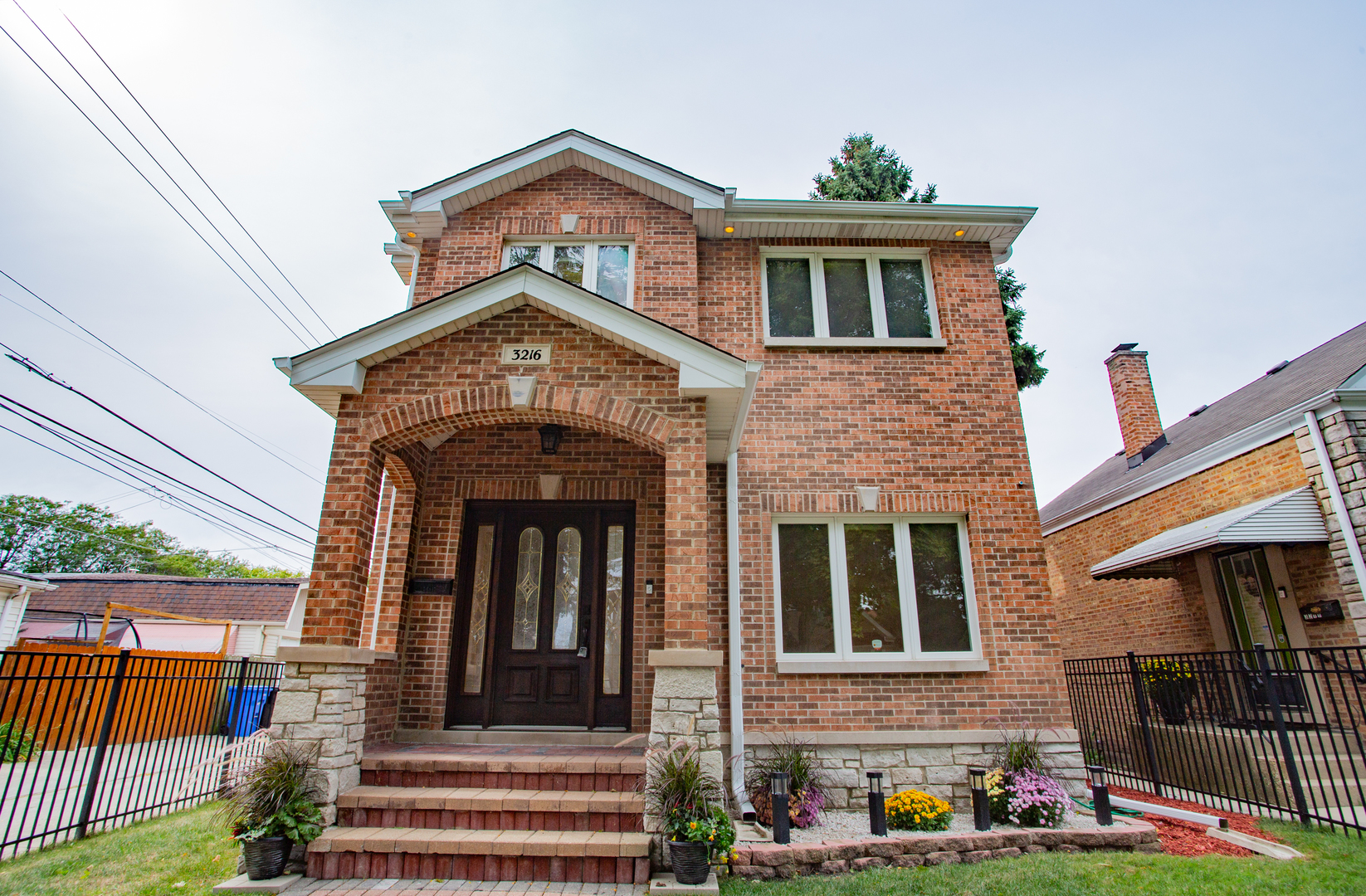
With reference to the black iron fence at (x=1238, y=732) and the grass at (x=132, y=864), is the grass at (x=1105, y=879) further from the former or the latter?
the grass at (x=132, y=864)

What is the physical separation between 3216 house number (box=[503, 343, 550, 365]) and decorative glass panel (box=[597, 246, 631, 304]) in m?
2.46

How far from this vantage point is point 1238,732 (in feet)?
24.1

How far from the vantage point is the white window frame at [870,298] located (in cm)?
770

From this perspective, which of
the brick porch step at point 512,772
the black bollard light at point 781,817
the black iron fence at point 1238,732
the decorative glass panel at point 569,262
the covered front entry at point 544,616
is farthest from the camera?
the decorative glass panel at point 569,262

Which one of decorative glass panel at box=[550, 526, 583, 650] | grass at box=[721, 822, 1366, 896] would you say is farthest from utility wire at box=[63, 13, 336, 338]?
grass at box=[721, 822, 1366, 896]

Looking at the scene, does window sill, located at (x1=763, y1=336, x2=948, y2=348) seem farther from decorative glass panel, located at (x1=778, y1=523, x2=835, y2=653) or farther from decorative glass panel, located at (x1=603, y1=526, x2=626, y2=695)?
decorative glass panel, located at (x1=603, y1=526, x2=626, y2=695)

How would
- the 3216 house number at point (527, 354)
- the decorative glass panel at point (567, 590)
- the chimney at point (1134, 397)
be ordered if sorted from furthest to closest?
the chimney at point (1134, 397) → the decorative glass panel at point (567, 590) → the 3216 house number at point (527, 354)

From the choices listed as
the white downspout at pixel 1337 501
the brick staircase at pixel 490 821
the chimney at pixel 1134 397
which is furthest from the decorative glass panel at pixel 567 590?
the chimney at pixel 1134 397

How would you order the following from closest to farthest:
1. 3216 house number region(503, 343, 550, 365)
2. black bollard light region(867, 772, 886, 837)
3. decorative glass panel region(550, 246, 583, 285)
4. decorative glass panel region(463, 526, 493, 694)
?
black bollard light region(867, 772, 886, 837) < 3216 house number region(503, 343, 550, 365) < decorative glass panel region(463, 526, 493, 694) < decorative glass panel region(550, 246, 583, 285)

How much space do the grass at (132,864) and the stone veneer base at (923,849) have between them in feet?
12.4

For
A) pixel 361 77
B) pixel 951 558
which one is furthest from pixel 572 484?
pixel 361 77

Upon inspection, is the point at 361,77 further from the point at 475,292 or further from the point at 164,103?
the point at 475,292

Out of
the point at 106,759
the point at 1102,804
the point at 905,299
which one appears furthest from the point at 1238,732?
the point at 106,759

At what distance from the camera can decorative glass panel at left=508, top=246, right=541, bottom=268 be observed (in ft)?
26.7
